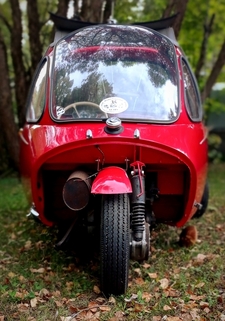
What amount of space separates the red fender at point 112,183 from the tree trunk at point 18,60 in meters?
6.67

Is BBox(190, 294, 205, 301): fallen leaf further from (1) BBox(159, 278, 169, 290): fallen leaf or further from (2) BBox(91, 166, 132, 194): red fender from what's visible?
(2) BBox(91, 166, 132, 194): red fender

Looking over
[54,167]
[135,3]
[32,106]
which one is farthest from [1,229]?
[135,3]

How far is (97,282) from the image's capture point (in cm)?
438

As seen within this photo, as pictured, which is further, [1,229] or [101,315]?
[1,229]

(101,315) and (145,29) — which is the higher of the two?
(145,29)

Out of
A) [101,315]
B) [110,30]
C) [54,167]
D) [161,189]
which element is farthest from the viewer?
[110,30]

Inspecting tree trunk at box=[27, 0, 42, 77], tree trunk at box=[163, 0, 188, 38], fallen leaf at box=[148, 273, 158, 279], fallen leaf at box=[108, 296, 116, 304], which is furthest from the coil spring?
tree trunk at box=[27, 0, 42, 77]

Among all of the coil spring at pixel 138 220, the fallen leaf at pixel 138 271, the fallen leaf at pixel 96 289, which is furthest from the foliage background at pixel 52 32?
the fallen leaf at pixel 96 289

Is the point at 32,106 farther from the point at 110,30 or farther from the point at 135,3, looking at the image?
the point at 135,3

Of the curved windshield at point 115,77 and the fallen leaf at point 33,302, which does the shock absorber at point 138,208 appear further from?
the fallen leaf at point 33,302

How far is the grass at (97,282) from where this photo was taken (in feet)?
12.6

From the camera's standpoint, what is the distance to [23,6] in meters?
14.9

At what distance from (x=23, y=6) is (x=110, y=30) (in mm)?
10383

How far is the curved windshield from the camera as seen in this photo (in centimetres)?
461
